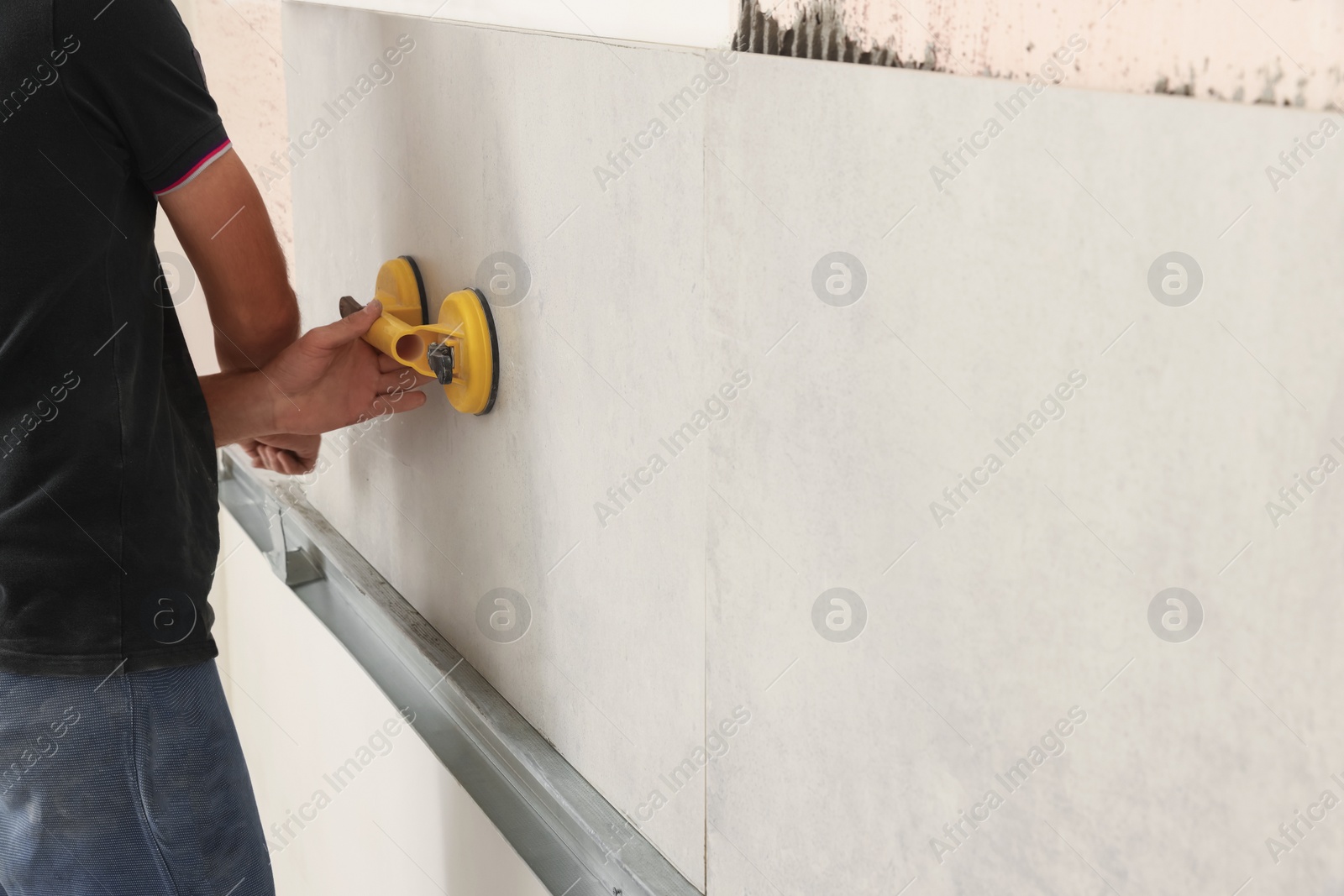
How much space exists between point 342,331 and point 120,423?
19 cm

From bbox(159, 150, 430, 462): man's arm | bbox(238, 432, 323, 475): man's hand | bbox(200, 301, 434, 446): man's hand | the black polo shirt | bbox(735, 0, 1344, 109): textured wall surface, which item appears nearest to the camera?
bbox(735, 0, 1344, 109): textured wall surface

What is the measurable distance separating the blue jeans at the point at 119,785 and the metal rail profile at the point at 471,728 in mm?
195

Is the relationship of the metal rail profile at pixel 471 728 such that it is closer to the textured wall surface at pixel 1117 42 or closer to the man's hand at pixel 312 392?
the man's hand at pixel 312 392

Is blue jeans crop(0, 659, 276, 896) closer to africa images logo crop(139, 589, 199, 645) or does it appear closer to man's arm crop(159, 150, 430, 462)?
africa images logo crop(139, 589, 199, 645)

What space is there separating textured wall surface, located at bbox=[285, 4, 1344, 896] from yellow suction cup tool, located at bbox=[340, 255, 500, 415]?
0.07ft

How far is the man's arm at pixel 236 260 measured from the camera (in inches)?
33.6

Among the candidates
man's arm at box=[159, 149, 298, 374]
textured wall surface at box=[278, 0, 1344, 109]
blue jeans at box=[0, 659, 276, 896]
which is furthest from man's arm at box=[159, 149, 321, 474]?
textured wall surface at box=[278, 0, 1344, 109]

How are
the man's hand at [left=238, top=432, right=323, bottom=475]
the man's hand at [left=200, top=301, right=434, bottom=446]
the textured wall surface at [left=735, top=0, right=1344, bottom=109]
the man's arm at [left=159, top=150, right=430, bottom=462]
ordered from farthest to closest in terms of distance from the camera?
the man's hand at [left=238, top=432, right=323, bottom=475], the man's hand at [left=200, top=301, right=434, bottom=446], the man's arm at [left=159, top=150, right=430, bottom=462], the textured wall surface at [left=735, top=0, right=1344, bottom=109]

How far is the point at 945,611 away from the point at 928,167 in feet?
0.66

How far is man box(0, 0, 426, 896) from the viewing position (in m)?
0.78

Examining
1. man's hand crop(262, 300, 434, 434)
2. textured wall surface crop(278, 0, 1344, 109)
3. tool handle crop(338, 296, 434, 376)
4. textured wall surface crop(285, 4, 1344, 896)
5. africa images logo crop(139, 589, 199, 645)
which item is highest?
textured wall surface crop(278, 0, 1344, 109)

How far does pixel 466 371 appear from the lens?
893 mm

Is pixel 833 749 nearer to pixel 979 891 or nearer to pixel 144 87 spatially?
pixel 979 891

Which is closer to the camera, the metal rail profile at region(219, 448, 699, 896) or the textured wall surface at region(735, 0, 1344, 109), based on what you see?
the textured wall surface at region(735, 0, 1344, 109)
